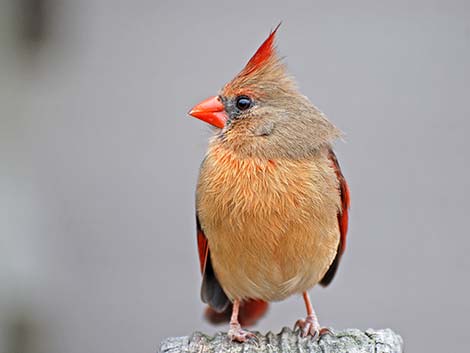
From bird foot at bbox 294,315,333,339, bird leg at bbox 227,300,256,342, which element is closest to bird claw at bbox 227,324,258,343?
bird leg at bbox 227,300,256,342

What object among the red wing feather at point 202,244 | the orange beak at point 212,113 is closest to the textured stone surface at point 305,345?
the red wing feather at point 202,244

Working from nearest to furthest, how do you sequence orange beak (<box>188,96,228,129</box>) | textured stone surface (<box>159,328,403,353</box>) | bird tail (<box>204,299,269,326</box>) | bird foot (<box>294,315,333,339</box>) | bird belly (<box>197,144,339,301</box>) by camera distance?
textured stone surface (<box>159,328,403,353</box>) < bird foot (<box>294,315,333,339</box>) < bird belly (<box>197,144,339,301</box>) < orange beak (<box>188,96,228,129</box>) < bird tail (<box>204,299,269,326</box>)

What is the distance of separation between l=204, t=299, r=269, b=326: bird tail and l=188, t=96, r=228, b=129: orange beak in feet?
2.02

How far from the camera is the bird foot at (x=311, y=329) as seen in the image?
6.43 feet

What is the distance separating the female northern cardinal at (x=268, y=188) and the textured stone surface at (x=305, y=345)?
47 centimetres

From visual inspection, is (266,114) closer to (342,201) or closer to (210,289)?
(342,201)

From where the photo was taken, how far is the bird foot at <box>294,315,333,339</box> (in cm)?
196

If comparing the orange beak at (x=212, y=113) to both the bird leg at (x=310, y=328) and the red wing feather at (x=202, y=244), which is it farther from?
the bird leg at (x=310, y=328)

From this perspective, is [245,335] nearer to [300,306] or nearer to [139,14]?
[300,306]

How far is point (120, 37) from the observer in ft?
14.2

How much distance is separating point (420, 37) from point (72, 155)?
1858 millimetres

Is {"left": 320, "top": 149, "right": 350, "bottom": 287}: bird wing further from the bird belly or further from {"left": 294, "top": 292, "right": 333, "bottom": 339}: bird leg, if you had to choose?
{"left": 294, "top": 292, "right": 333, "bottom": 339}: bird leg

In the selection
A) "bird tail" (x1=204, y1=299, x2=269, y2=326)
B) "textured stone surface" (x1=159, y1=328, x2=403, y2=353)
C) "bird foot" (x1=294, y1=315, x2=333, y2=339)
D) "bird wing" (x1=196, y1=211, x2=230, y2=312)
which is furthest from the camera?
"bird tail" (x1=204, y1=299, x2=269, y2=326)

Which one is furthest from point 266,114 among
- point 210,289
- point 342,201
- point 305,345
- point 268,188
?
point 305,345
